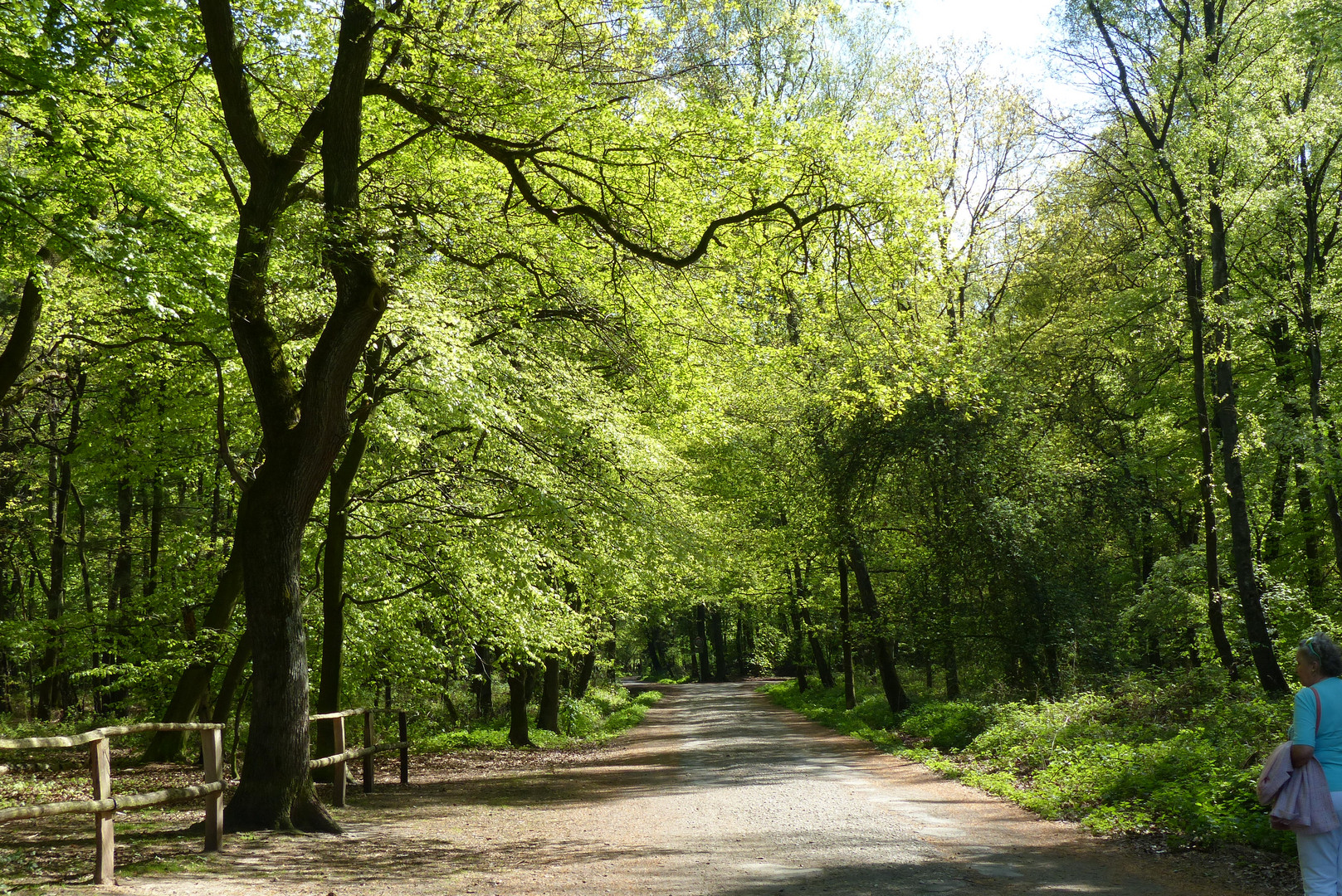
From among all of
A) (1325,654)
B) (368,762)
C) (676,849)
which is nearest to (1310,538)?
(676,849)

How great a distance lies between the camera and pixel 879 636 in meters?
19.0

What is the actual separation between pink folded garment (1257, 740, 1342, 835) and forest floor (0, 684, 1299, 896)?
2014 mm

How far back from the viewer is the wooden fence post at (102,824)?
18.9 ft

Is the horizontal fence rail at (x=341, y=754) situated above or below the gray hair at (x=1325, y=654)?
below

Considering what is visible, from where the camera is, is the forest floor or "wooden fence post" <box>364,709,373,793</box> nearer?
the forest floor

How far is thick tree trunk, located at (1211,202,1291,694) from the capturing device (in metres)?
12.6

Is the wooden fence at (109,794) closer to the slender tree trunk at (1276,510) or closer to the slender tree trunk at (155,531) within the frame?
the slender tree trunk at (155,531)

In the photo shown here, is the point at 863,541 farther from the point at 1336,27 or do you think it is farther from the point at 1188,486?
the point at 1336,27

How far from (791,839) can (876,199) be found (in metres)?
6.28

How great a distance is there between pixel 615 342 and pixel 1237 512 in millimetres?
10410

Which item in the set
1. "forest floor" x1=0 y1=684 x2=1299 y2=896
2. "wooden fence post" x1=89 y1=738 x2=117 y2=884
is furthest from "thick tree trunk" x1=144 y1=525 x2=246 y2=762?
"wooden fence post" x1=89 y1=738 x2=117 y2=884

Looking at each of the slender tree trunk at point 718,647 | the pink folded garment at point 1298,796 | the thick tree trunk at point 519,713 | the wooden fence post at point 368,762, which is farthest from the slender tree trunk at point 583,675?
the slender tree trunk at point 718,647

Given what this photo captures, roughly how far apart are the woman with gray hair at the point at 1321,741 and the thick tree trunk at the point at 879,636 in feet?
48.4

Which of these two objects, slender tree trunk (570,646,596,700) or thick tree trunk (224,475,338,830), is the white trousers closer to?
thick tree trunk (224,475,338,830)
